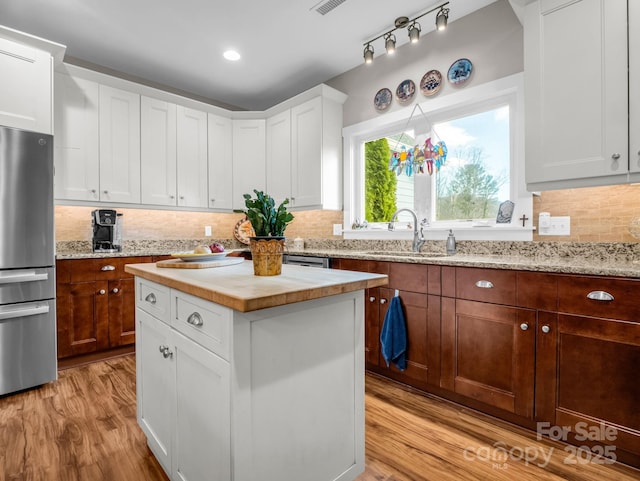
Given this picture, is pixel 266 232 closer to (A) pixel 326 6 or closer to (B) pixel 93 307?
(A) pixel 326 6

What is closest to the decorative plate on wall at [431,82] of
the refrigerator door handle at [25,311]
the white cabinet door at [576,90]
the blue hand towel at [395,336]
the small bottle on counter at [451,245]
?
the white cabinet door at [576,90]

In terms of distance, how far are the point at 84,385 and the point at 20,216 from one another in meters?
1.27

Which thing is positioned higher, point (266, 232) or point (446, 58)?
point (446, 58)

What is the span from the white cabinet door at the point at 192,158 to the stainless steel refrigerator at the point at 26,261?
4.61 feet

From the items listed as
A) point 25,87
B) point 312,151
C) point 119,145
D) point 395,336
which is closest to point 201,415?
point 395,336

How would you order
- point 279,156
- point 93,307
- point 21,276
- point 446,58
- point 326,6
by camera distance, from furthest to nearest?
1. point 279,156
2. point 93,307
3. point 446,58
4. point 326,6
5. point 21,276

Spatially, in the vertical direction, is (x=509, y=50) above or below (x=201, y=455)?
above

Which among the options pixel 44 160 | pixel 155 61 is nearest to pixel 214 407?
pixel 44 160

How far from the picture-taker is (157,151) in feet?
11.6

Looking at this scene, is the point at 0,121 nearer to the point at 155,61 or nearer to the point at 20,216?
the point at 20,216

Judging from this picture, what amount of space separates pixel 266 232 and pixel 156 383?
33.5 inches

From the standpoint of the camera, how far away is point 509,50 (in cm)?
241

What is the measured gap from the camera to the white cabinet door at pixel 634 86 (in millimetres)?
1662

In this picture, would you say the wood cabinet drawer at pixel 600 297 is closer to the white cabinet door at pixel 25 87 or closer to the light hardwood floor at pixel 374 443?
the light hardwood floor at pixel 374 443
